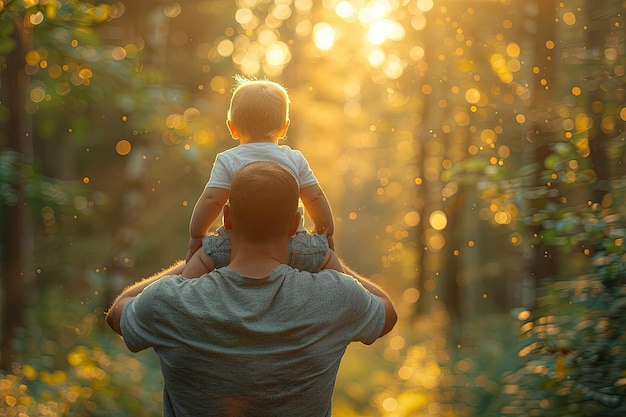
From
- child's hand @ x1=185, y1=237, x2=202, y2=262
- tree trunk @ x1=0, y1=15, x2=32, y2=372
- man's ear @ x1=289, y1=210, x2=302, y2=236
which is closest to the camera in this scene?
man's ear @ x1=289, y1=210, x2=302, y2=236

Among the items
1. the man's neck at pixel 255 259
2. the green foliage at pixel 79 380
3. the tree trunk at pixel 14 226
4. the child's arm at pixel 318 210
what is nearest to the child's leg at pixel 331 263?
A: the child's arm at pixel 318 210

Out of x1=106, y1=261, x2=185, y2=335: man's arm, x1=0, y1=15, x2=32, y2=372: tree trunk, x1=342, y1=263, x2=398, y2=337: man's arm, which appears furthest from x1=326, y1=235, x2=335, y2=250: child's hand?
x1=0, y1=15, x2=32, y2=372: tree trunk

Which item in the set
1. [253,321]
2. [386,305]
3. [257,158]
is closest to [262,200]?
[253,321]

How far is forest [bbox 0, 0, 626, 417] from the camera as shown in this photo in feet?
21.3

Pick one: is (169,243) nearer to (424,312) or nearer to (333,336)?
(424,312)

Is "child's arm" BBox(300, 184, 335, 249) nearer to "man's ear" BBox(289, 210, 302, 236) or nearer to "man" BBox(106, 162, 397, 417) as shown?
"man's ear" BBox(289, 210, 302, 236)

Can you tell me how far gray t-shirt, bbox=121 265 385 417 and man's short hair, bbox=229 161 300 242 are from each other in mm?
170

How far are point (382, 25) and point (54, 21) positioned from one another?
20484 millimetres

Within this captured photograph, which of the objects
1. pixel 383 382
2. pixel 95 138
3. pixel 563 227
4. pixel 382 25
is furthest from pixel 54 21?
pixel 382 25

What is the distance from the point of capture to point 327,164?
39625 mm

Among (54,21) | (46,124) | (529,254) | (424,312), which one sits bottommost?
(424,312)

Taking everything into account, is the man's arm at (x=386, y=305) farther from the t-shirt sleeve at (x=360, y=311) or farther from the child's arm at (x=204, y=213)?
the child's arm at (x=204, y=213)

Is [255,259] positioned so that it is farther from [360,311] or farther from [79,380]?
[79,380]

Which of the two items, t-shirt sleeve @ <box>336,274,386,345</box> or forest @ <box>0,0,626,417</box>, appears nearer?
t-shirt sleeve @ <box>336,274,386,345</box>
